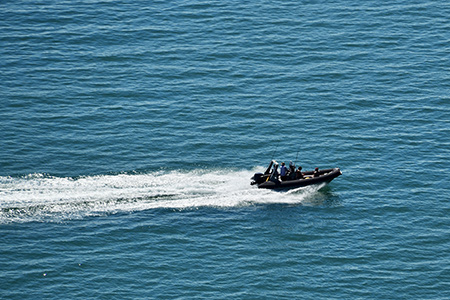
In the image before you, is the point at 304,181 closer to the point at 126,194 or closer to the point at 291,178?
the point at 291,178

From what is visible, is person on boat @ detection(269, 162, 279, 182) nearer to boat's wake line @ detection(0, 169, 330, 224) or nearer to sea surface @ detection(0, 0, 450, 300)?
boat's wake line @ detection(0, 169, 330, 224)

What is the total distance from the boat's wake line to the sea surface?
127 millimetres

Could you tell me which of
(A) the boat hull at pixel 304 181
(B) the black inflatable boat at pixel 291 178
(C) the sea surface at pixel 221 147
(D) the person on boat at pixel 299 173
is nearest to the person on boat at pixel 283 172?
(B) the black inflatable boat at pixel 291 178

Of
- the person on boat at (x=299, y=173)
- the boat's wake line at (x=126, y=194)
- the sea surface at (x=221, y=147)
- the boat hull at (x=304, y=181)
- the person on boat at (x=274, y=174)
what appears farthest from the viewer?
the person on boat at (x=274, y=174)

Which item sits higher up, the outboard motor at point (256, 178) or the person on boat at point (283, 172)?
the person on boat at point (283, 172)

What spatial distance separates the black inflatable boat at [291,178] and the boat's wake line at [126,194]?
45cm

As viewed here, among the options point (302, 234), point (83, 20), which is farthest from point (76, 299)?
point (83, 20)

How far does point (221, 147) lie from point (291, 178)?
20.9 feet

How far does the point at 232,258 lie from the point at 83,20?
117ft

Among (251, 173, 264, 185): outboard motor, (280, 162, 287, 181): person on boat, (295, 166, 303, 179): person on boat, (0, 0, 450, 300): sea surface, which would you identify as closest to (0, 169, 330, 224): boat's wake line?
(0, 0, 450, 300): sea surface

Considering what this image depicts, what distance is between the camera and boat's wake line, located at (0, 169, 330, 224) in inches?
1731

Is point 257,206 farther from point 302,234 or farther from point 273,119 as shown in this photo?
point 273,119

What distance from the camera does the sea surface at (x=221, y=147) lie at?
130ft

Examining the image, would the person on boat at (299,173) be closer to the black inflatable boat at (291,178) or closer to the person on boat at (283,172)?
the black inflatable boat at (291,178)
